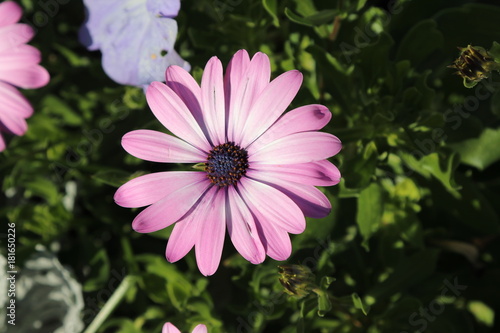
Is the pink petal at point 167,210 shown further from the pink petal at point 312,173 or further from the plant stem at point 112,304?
the plant stem at point 112,304

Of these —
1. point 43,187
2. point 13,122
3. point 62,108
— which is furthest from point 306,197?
point 62,108

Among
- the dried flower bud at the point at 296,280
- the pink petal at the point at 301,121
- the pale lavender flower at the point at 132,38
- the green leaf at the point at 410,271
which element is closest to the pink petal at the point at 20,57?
the pale lavender flower at the point at 132,38

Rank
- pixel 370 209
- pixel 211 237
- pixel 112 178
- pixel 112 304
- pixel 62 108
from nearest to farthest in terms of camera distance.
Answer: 1. pixel 211 237
2. pixel 112 178
3. pixel 370 209
4. pixel 112 304
5. pixel 62 108

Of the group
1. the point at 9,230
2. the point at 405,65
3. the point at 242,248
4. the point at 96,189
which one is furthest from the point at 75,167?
the point at 405,65

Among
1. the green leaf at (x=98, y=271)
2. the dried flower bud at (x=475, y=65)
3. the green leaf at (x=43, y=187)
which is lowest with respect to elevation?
the green leaf at (x=98, y=271)

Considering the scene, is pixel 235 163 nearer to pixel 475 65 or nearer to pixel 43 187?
pixel 475 65

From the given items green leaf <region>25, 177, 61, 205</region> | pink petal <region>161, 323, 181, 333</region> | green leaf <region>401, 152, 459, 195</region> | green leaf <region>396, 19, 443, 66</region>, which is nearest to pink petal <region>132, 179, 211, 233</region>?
pink petal <region>161, 323, 181, 333</region>
